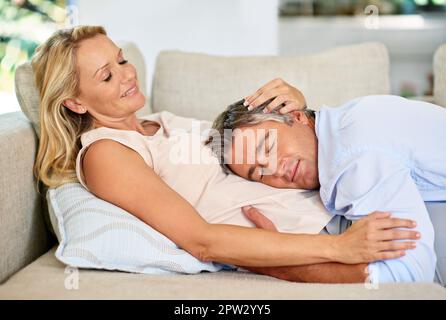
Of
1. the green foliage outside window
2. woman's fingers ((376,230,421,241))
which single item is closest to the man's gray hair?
woman's fingers ((376,230,421,241))

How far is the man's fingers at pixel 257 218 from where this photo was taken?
1654 millimetres

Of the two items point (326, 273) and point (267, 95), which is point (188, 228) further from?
point (267, 95)

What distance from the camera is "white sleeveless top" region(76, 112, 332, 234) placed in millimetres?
1691

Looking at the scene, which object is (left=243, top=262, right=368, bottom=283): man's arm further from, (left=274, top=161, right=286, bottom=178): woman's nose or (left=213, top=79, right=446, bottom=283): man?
(left=274, top=161, right=286, bottom=178): woman's nose

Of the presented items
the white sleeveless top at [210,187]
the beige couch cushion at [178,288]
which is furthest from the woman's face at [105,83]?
the beige couch cushion at [178,288]

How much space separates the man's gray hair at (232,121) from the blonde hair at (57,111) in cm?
39

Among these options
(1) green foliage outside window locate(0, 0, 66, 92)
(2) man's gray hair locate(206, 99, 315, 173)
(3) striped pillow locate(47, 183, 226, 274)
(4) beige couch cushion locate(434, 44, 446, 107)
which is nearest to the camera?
(3) striped pillow locate(47, 183, 226, 274)

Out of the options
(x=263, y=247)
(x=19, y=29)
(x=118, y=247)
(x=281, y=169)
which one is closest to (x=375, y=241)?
(x=263, y=247)

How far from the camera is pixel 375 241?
1446mm

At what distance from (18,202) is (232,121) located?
2.01 ft

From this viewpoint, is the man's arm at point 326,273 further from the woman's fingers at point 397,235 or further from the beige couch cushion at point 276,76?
the beige couch cushion at point 276,76
